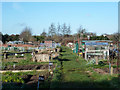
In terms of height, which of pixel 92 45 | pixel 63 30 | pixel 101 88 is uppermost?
pixel 63 30

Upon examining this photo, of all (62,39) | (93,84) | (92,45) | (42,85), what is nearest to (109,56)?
(92,45)

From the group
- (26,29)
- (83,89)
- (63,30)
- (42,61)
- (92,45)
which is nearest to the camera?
(83,89)

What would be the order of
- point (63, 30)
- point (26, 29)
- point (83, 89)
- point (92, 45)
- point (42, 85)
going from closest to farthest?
point (83, 89) → point (42, 85) → point (92, 45) → point (26, 29) → point (63, 30)

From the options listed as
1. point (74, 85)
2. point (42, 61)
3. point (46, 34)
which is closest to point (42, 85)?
point (74, 85)

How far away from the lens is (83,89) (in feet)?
29.1

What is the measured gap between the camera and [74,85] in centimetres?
966

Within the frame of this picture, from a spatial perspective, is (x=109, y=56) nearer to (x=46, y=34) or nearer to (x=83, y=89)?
(x=83, y=89)

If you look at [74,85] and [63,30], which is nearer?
[74,85]

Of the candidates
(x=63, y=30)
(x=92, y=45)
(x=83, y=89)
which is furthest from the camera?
(x=63, y=30)

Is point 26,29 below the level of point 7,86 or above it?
above

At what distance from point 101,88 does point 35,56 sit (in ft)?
40.0

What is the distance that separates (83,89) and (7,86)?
3.54 metres

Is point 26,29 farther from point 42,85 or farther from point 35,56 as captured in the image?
point 42,85

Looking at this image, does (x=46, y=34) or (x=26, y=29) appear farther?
(x=46, y=34)
